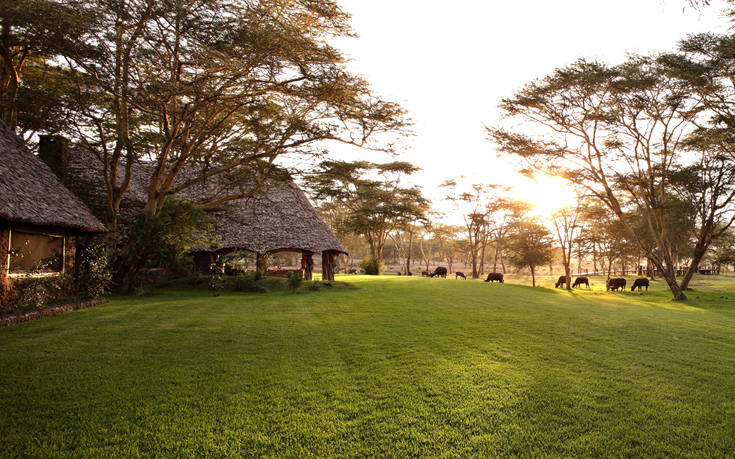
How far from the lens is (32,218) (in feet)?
29.3

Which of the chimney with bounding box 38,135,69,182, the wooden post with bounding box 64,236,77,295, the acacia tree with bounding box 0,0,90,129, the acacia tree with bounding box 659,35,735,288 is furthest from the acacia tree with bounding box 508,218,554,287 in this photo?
the chimney with bounding box 38,135,69,182

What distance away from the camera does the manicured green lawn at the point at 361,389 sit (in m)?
3.04

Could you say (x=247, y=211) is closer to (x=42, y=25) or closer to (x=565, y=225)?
(x=42, y=25)

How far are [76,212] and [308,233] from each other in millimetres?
10868

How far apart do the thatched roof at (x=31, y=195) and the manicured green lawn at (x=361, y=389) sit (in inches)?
128

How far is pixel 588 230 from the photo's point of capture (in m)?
31.5

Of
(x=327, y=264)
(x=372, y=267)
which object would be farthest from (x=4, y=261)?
(x=372, y=267)

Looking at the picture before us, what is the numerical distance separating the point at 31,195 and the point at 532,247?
1023 inches

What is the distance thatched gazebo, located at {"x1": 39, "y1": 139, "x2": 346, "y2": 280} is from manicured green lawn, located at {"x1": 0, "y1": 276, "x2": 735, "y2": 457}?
34.0ft

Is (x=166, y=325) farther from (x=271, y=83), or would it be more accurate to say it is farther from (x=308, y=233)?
(x=308, y=233)

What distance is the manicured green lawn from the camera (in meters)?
3.04

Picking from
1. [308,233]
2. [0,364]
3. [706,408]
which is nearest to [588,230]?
[308,233]

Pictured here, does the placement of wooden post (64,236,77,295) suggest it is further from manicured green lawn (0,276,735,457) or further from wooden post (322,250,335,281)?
wooden post (322,250,335,281)

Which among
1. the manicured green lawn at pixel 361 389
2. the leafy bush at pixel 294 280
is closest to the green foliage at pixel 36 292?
the manicured green lawn at pixel 361 389
